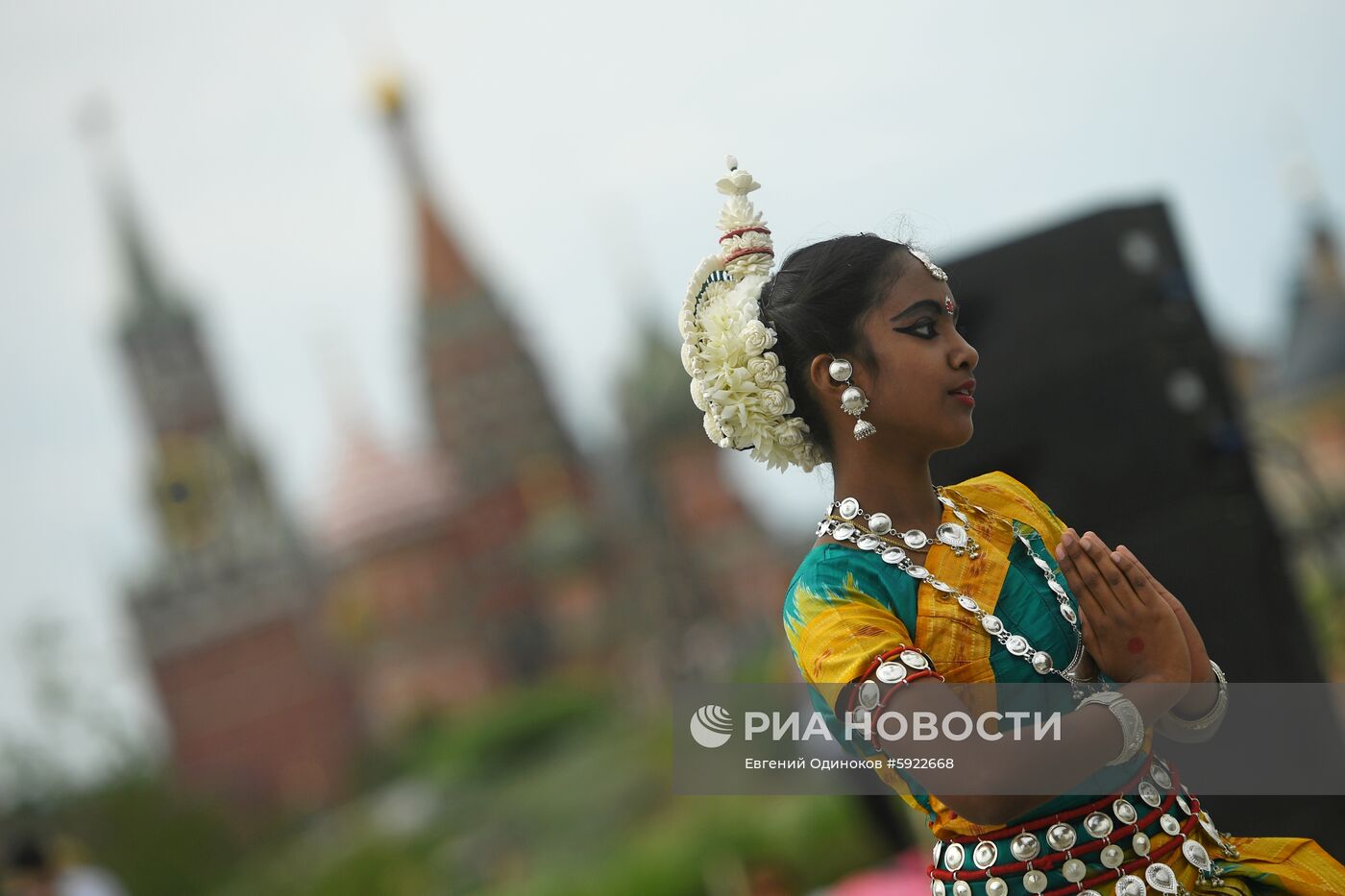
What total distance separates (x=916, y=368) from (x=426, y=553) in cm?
3635

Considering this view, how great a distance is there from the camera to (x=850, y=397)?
1912 mm

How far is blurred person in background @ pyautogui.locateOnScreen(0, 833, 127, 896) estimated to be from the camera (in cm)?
471

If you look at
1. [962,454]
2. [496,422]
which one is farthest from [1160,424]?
[496,422]

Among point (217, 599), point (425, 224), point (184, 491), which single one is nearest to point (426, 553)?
point (217, 599)

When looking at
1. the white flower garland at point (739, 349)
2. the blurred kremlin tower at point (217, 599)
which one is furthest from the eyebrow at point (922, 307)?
the blurred kremlin tower at point (217, 599)

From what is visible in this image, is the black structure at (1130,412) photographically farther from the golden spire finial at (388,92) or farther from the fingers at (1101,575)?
the golden spire finial at (388,92)

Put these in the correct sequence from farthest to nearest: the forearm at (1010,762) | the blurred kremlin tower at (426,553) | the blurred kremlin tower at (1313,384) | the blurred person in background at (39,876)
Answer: the blurred kremlin tower at (426,553) < the blurred kremlin tower at (1313,384) < the blurred person in background at (39,876) < the forearm at (1010,762)

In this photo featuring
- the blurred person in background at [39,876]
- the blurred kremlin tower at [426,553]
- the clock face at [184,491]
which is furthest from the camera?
the clock face at [184,491]

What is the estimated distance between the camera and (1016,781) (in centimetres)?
174

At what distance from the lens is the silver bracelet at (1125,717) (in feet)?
5.83

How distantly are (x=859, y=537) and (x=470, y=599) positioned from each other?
117 ft

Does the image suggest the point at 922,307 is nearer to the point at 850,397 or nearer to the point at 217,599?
the point at 850,397

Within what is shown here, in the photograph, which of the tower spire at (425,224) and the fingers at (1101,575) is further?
the tower spire at (425,224)

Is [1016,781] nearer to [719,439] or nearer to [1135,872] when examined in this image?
[1135,872]
